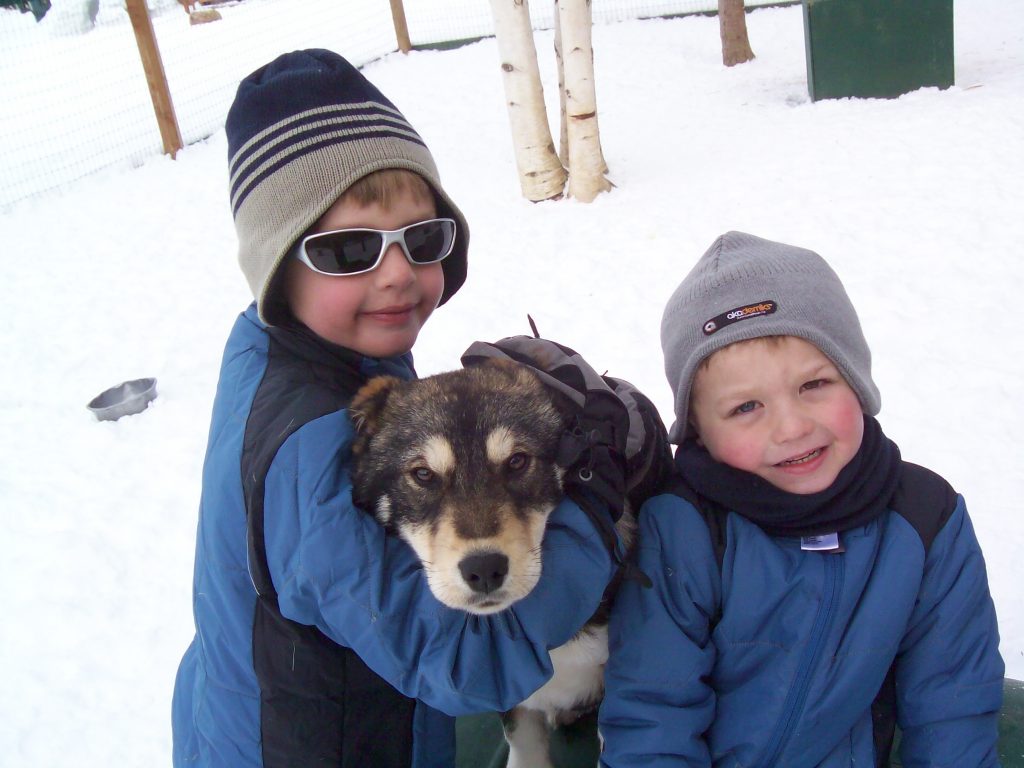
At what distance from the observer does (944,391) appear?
5688mm

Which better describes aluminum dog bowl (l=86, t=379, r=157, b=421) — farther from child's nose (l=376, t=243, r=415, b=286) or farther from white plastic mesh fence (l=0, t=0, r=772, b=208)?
white plastic mesh fence (l=0, t=0, r=772, b=208)

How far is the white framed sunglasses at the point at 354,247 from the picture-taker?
223cm

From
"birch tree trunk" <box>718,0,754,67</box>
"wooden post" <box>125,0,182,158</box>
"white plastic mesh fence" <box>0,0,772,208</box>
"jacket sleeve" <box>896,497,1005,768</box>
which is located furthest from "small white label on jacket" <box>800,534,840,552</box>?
"birch tree trunk" <box>718,0,754,67</box>

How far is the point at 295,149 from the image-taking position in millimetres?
2186

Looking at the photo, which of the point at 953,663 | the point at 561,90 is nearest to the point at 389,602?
the point at 953,663

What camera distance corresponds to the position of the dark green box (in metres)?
10.9

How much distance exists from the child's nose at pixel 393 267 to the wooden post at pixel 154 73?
12445 mm

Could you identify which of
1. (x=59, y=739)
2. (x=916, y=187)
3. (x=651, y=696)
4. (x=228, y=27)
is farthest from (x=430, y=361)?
(x=228, y=27)

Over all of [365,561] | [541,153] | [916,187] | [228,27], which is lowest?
[916,187]

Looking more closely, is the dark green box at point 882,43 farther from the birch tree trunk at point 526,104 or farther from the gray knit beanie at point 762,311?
the gray knit beanie at point 762,311

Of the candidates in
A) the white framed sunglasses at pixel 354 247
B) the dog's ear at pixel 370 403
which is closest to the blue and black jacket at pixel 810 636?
the dog's ear at pixel 370 403

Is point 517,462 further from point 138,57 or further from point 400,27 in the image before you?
point 138,57

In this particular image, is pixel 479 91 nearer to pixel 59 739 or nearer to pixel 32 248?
pixel 32 248

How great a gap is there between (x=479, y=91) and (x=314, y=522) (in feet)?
48.1
